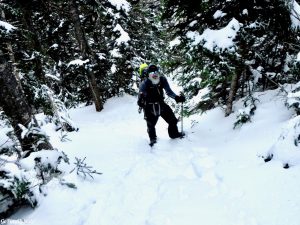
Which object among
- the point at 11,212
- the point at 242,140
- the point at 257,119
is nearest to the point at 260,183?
the point at 242,140

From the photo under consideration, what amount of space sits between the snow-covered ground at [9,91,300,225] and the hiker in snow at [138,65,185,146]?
1.79 ft

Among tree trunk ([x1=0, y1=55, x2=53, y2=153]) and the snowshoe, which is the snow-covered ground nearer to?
the snowshoe

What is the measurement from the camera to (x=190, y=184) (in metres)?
5.43

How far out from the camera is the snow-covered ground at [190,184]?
421 cm

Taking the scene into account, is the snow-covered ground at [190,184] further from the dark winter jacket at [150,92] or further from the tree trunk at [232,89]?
the dark winter jacket at [150,92]

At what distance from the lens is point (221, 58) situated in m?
6.68

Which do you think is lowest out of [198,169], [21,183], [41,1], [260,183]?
[198,169]

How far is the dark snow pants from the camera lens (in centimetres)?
848

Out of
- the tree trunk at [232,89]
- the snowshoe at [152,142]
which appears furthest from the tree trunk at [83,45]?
the tree trunk at [232,89]

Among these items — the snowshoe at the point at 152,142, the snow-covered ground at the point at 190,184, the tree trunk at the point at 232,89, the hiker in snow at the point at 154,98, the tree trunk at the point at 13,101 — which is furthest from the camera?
the snowshoe at the point at 152,142

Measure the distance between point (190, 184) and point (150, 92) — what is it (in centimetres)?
365

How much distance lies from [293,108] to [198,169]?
8.35 feet

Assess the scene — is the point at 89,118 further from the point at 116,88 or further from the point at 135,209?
the point at 135,209

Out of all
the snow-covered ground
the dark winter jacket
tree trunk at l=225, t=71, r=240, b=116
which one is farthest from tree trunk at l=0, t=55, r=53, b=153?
tree trunk at l=225, t=71, r=240, b=116
